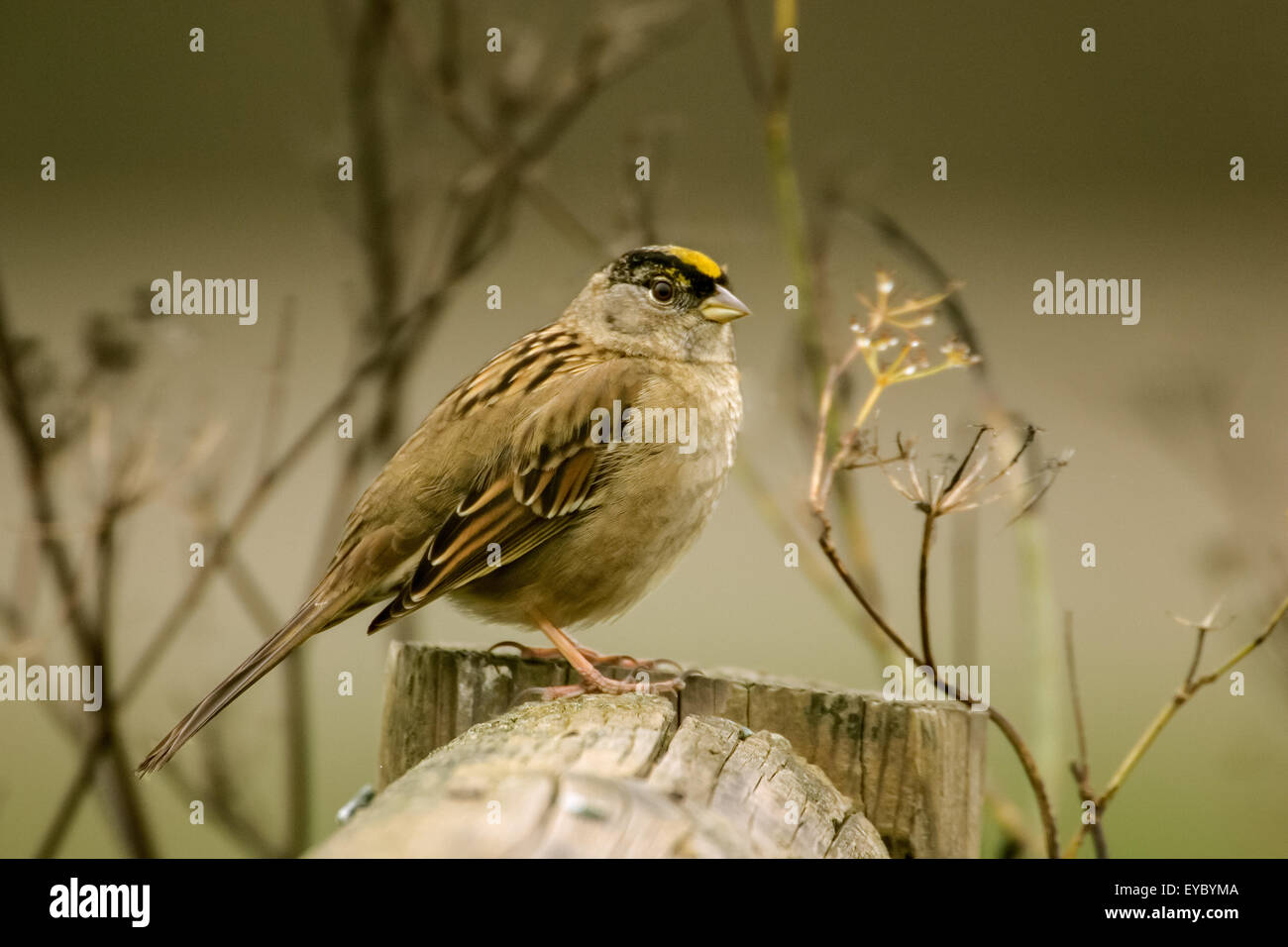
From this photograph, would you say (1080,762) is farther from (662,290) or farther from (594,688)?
(662,290)

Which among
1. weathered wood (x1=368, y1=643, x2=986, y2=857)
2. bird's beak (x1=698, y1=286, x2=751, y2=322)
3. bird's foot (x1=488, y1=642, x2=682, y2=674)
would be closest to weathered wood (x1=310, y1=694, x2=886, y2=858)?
weathered wood (x1=368, y1=643, x2=986, y2=857)

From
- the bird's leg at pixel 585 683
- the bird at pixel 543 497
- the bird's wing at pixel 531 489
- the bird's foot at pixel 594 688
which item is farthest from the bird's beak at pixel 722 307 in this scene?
the bird's foot at pixel 594 688

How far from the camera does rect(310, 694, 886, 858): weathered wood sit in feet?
4.74

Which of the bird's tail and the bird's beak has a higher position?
the bird's beak

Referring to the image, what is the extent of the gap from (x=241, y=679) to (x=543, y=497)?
2.56 ft

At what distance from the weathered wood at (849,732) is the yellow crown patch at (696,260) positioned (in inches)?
51.9

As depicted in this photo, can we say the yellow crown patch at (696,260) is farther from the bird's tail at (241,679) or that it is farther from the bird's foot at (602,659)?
the bird's tail at (241,679)

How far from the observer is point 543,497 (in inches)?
126

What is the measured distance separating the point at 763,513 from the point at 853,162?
91 centimetres

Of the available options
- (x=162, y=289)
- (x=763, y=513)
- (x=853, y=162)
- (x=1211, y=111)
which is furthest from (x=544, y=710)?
(x=1211, y=111)

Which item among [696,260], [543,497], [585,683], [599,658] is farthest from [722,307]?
[585,683]

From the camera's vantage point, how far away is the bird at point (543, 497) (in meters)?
3.11

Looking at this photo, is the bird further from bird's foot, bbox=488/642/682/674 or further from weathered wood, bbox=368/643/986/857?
weathered wood, bbox=368/643/986/857

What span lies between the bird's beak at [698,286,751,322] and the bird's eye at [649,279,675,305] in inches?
3.4
